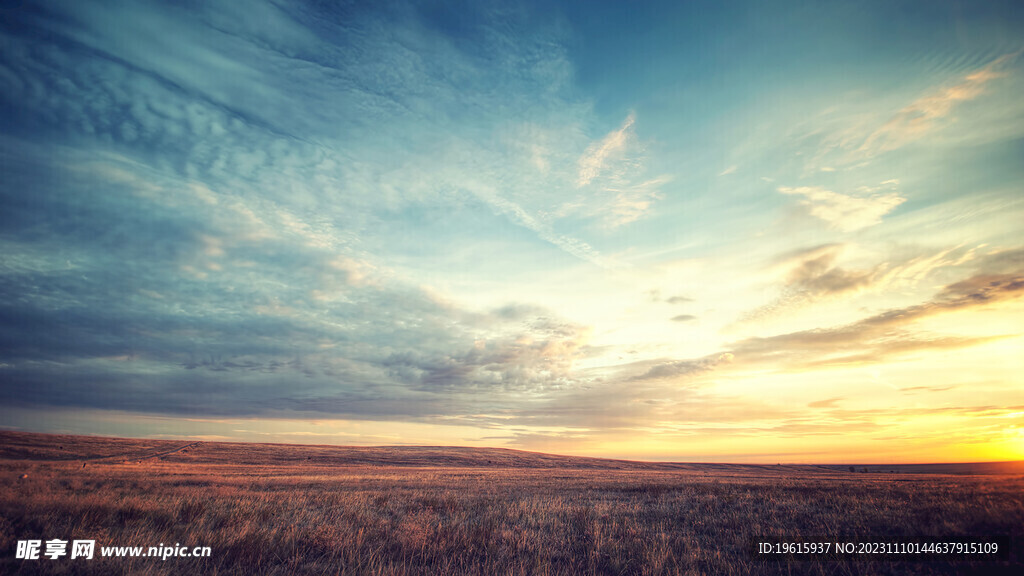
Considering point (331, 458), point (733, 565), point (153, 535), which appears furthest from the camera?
point (331, 458)

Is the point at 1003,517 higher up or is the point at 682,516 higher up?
the point at 1003,517

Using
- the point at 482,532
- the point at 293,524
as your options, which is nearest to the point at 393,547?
the point at 482,532

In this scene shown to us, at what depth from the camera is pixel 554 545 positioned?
365 inches

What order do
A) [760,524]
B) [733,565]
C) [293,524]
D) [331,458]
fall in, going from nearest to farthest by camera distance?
[733,565] → [293,524] → [760,524] → [331,458]

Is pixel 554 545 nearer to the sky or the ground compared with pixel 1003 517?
nearer to the ground

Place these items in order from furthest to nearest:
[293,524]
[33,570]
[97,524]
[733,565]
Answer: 1. [293,524]
2. [97,524]
3. [733,565]
4. [33,570]

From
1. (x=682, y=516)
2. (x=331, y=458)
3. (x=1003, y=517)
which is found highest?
(x=1003, y=517)

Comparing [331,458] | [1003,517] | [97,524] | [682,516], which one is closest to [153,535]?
[97,524]

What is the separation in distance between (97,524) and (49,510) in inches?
77.2

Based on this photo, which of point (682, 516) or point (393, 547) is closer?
point (393, 547)

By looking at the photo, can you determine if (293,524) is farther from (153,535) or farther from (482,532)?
(482,532)

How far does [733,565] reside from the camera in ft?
26.0

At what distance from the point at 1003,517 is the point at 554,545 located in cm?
866

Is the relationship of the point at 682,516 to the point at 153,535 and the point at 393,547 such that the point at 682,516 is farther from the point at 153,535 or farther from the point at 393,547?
the point at 153,535
